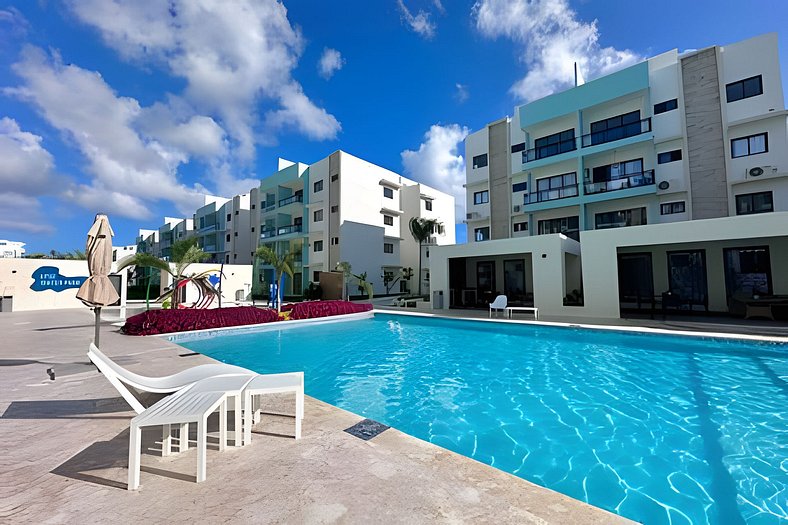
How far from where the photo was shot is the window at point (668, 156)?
1789 centimetres

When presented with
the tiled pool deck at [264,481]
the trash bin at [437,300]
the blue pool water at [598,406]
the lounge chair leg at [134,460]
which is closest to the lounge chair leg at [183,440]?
the tiled pool deck at [264,481]

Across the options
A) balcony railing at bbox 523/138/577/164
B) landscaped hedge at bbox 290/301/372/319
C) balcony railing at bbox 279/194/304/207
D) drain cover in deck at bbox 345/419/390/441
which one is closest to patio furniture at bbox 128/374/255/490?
drain cover in deck at bbox 345/419/390/441

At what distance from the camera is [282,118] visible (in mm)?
19375

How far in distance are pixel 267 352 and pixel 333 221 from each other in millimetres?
20743

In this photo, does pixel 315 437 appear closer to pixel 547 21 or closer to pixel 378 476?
pixel 378 476

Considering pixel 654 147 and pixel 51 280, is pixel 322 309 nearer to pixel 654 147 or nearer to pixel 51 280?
pixel 51 280

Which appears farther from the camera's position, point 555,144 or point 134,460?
point 555,144

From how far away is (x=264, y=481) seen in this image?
8.24 feet

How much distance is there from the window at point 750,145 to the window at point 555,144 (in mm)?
7188

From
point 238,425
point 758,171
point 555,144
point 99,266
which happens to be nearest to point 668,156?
point 758,171

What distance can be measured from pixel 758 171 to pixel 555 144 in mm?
9505

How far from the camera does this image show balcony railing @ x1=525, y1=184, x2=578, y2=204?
66.5 feet

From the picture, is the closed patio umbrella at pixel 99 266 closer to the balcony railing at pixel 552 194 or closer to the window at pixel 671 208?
the balcony railing at pixel 552 194

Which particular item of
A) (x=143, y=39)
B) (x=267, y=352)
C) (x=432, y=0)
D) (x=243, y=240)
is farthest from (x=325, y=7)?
(x=243, y=240)
